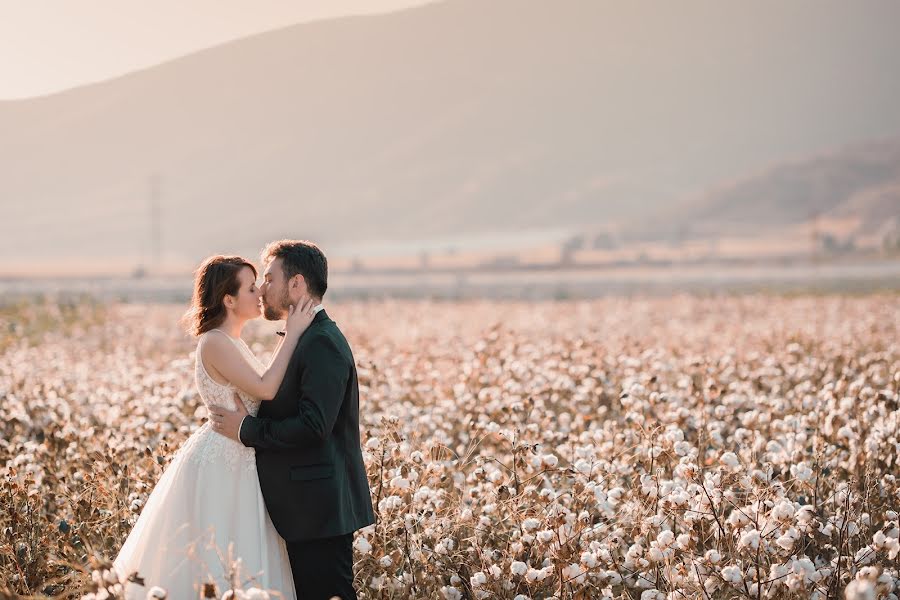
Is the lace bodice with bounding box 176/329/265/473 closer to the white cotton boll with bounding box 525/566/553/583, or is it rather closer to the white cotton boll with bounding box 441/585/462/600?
the white cotton boll with bounding box 441/585/462/600

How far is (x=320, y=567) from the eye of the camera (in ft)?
15.5

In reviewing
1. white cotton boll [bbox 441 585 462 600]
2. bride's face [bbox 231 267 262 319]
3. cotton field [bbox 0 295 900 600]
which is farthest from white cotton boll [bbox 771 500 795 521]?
bride's face [bbox 231 267 262 319]

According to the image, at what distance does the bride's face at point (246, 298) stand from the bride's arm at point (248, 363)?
18 cm

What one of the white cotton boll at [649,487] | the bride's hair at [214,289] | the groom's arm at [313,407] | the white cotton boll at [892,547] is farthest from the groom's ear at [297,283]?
the white cotton boll at [892,547]

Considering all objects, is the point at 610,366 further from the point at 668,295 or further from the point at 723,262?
the point at 723,262

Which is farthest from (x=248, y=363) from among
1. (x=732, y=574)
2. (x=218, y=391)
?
(x=732, y=574)

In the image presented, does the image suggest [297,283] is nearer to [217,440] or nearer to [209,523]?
[217,440]

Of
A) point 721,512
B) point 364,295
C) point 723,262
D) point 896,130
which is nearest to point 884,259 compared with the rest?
point 723,262

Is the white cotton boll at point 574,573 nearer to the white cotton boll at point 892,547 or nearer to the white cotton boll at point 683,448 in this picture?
the white cotton boll at point 683,448

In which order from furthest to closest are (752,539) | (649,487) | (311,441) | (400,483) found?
(649,487) < (400,483) < (311,441) < (752,539)

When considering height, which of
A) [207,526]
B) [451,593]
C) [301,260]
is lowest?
[451,593]

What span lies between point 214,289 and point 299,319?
22.0 inches

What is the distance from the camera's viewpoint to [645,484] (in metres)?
5.42

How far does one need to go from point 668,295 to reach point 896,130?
175752 millimetres
